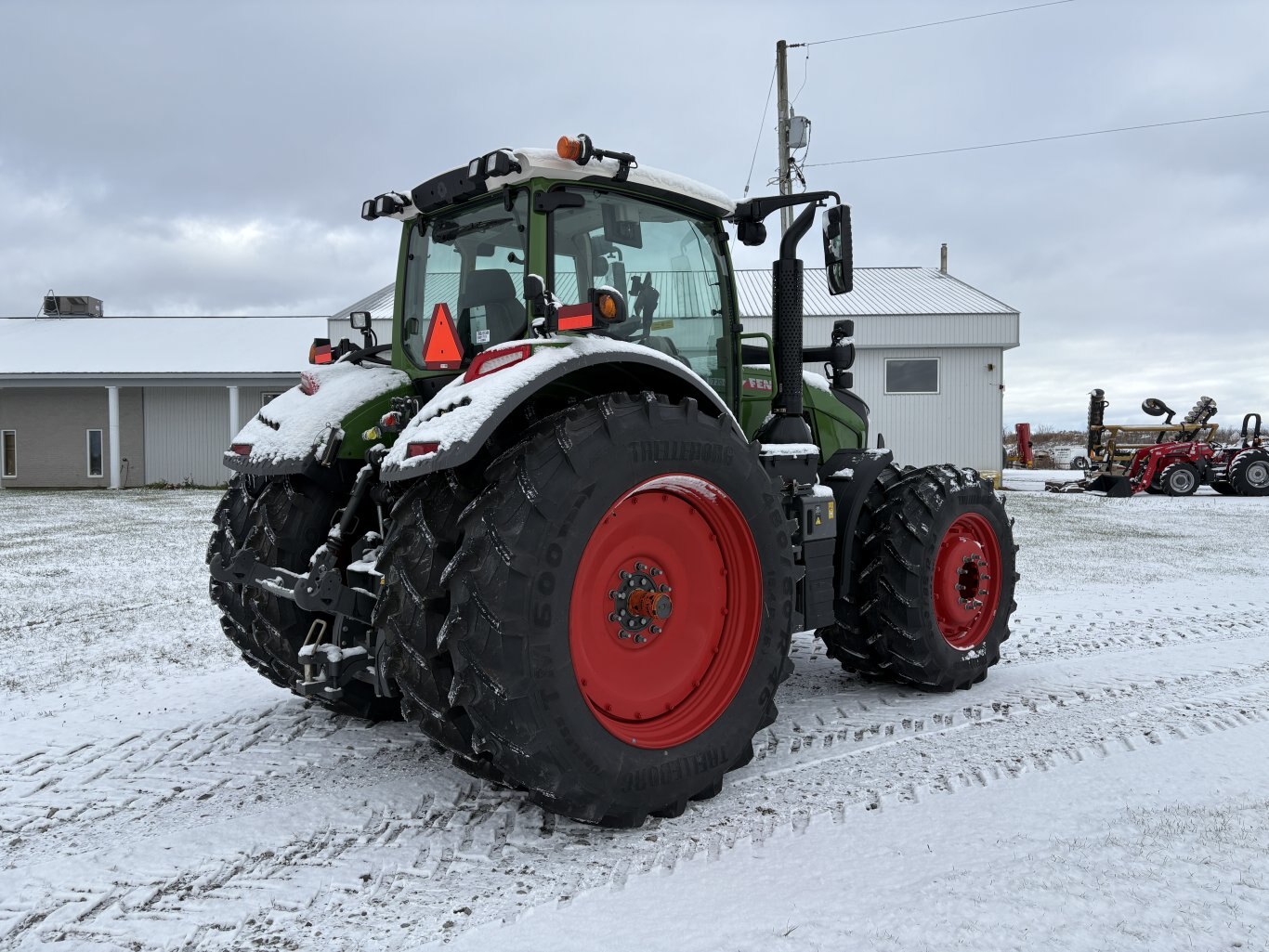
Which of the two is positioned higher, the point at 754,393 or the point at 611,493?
the point at 754,393

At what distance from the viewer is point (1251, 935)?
218 centimetres

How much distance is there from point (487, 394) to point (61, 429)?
24796 millimetres

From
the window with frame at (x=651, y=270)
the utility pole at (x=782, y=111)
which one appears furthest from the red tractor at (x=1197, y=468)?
the window with frame at (x=651, y=270)

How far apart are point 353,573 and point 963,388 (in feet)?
63.5

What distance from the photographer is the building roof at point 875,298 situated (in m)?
20.2

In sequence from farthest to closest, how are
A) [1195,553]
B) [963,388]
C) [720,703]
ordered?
[963,388] → [1195,553] → [720,703]

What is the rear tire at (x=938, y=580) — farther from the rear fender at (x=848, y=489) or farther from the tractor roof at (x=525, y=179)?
the tractor roof at (x=525, y=179)

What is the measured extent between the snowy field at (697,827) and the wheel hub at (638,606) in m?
0.60

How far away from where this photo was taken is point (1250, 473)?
59.8ft

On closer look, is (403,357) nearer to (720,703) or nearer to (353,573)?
(353,573)

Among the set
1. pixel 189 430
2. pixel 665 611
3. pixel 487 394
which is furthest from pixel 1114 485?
pixel 189 430

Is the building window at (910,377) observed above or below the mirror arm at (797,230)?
above

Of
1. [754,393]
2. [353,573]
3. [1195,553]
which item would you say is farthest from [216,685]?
[1195,553]

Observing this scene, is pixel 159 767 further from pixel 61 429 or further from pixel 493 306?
pixel 61 429
